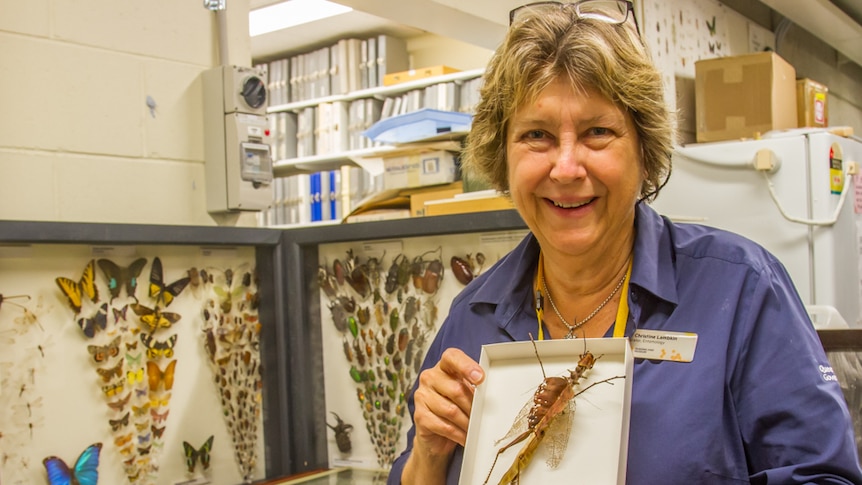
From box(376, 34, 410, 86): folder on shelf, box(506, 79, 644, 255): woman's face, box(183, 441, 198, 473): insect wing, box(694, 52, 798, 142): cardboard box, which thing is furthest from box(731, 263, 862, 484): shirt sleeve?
box(376, 34, 410, 86): folder on shelf

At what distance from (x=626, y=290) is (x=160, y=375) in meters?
1.20

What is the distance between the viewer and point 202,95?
88.3 inches

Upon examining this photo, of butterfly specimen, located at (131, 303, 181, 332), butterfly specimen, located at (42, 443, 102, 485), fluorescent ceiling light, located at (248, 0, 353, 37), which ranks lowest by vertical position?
butterfly specimen, located at (42, 443, 102, 485)

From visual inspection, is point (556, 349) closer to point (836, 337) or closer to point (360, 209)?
point (836, 337)

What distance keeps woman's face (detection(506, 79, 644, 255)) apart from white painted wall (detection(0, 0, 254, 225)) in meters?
1.25

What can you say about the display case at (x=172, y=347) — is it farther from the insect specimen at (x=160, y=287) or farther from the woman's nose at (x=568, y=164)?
the woman's nose at (x=568, y=164)

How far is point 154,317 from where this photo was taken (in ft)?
6.19

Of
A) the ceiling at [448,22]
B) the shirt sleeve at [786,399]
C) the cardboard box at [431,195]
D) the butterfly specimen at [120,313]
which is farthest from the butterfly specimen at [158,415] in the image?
the ceiling at [448,22]

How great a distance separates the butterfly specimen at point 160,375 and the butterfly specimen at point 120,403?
0.21 ft

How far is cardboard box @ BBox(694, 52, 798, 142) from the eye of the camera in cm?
355

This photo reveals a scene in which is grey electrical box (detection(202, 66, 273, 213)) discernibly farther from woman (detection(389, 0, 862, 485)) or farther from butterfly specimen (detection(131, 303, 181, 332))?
woman (detection(389, 0, 862, 485))

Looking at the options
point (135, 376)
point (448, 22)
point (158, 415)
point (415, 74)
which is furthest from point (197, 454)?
point (415, 74)

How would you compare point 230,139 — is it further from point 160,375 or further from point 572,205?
point 572,205

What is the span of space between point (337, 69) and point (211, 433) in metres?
4.63
